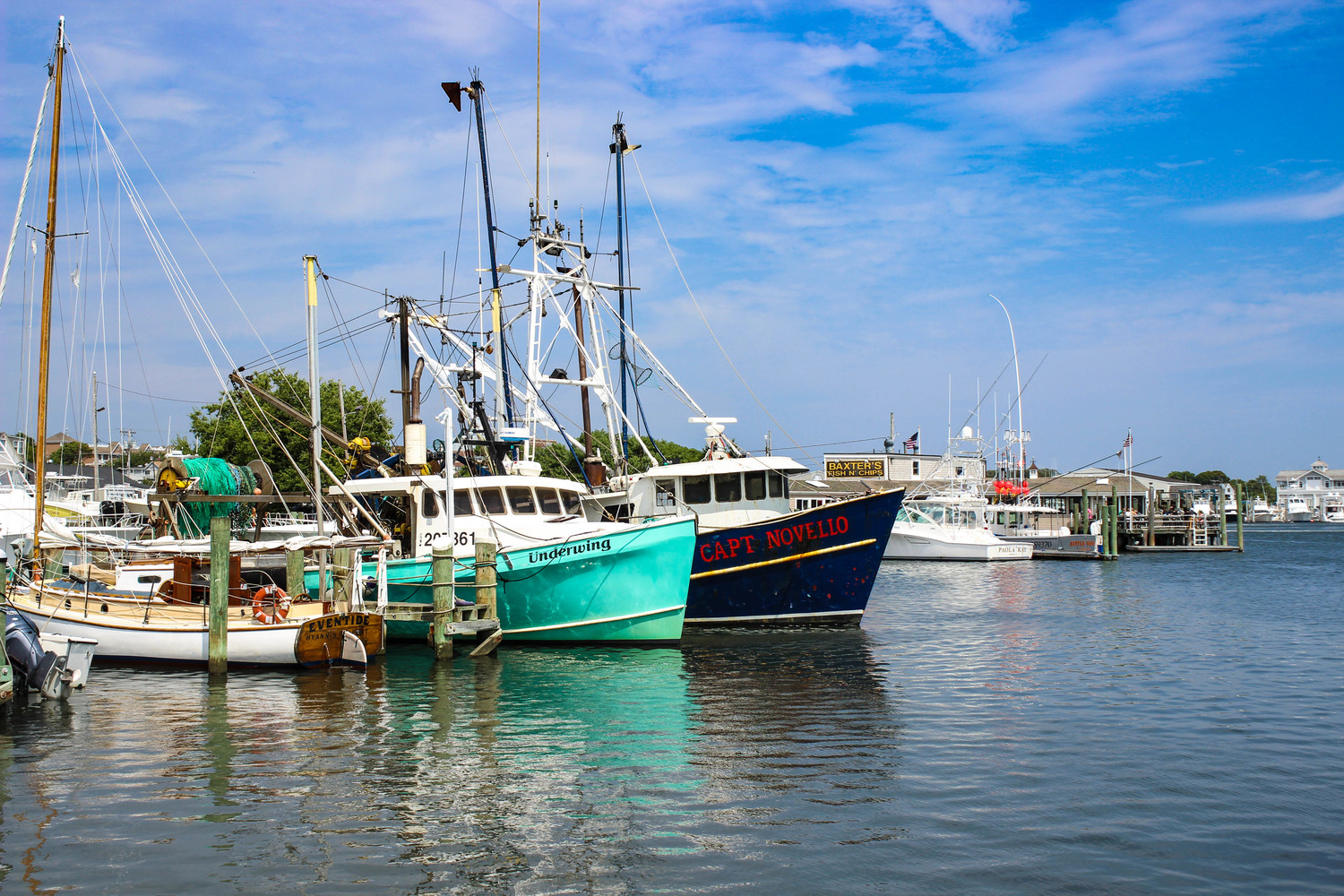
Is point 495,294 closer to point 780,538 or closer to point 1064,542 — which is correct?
point 780,538

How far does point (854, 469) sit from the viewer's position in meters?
75.8

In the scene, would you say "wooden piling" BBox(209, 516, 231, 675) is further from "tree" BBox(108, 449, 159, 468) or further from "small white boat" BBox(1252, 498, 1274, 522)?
"small white boat" BBox(1252, 498, 1274, 522)

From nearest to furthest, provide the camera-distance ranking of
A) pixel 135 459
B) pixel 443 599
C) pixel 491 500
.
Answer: pixel 443 599 → pixel 491 500 → pixel 135 459

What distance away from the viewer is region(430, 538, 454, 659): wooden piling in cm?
1752

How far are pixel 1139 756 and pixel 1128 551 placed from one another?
54048mm

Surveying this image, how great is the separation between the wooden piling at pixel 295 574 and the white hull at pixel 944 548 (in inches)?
1438

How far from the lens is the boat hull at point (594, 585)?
18953mm

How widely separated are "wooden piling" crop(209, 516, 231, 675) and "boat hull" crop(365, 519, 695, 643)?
3434 millimetres

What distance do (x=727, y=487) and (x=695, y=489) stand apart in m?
0.77

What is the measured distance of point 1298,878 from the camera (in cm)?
782

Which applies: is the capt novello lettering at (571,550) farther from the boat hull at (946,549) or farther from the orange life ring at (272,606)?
the boat hull at (946,549)

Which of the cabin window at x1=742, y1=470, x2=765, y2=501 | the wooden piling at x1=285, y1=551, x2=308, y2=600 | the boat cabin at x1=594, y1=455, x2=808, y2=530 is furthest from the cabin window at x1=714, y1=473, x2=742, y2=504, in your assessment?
the wooden piling at x1=285, y1=551, x2=308, y2=600

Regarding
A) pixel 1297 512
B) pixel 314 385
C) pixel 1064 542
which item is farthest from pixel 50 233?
pixel 1297 512

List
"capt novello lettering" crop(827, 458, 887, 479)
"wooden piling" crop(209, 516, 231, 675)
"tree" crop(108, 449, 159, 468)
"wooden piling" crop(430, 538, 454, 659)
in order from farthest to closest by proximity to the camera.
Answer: "tree" crop(108, 449, 159, 468) → "capt novello lettering" crop(827, 458, 887, 479) → "wooden piling" crop(430, 538, 454, 659) → "wooden piling" crop(209, 516, 231, 675)
